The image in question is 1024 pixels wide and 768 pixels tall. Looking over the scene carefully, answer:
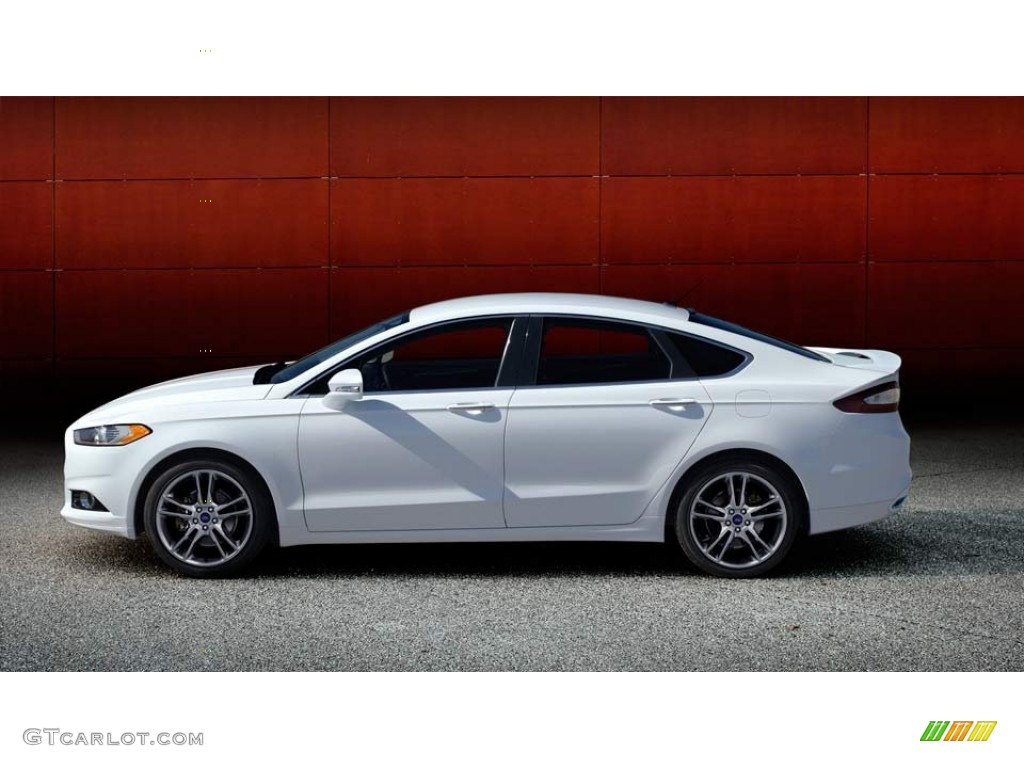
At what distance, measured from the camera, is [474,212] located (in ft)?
52.6

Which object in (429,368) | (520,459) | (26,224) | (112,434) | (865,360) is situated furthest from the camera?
(26,224)


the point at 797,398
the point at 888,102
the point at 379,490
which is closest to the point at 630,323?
the point at 797,398

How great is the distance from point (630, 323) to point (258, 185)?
9.58 m

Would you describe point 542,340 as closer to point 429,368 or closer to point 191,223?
point 429,368

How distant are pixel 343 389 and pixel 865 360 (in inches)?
118

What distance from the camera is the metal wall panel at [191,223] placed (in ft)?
52.6

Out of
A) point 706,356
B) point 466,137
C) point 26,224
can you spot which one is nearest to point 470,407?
point 706,356

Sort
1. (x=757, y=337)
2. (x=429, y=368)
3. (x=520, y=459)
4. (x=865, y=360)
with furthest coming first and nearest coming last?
(x=429, y=368) < (x=865, y=360) < (x=757, y=337) < (x=520, y=459)

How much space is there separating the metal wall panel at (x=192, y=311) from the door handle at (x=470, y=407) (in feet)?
29.8

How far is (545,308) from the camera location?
7473 mm

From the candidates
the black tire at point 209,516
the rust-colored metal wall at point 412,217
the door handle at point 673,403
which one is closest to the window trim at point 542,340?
the door handle at point 673,403

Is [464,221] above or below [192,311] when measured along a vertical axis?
above

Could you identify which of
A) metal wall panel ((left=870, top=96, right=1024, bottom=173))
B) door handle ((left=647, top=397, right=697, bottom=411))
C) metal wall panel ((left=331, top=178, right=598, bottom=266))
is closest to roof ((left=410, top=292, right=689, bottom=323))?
door handle ((left=647, top=397, right=697, bottom=411))

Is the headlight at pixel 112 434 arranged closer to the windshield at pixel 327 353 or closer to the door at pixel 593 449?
the windshield at pixel 327 353
